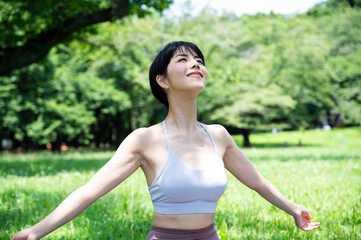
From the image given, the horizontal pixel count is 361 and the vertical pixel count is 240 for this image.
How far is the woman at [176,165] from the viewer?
82.5 inches

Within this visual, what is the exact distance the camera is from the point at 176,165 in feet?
6.93

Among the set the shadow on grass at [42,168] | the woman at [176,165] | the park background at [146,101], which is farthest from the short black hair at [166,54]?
the shadow on grass at [42,168]

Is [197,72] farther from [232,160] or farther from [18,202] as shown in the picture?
[18,202]

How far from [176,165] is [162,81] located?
60cm

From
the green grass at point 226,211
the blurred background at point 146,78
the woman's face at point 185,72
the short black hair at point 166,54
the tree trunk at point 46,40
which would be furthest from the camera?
the blurred background at point 146,78

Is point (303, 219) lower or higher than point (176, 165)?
lower

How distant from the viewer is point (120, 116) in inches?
1230

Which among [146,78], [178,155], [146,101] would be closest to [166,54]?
[178,155]

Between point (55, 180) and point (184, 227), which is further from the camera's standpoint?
point (55, 180)

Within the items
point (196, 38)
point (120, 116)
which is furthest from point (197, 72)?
point (120, 116)

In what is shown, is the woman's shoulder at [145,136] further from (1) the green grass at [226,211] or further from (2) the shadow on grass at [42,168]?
(2) the shadow on grass at [42,168]

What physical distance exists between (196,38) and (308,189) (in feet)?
62.9

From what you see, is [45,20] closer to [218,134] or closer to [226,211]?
[226,211]

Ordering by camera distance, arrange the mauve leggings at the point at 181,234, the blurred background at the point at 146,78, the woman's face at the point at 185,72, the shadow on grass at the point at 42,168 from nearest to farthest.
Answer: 1. the mauve leggings at the point at 181,234
2. the woman's face at the point at 185,72
3. the shadow on grass at the point at 42,168
4. the blurred background at the point at 146,78
